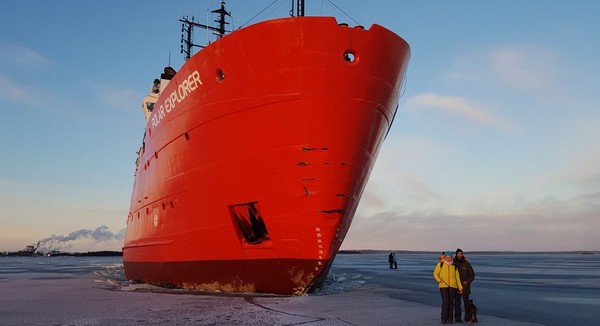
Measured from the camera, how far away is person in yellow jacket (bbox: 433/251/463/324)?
22.5 ft

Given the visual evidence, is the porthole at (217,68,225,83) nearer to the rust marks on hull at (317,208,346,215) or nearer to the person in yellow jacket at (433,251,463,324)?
the rust marks on hull at (317,208,346,215)

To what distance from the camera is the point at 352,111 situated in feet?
28.6

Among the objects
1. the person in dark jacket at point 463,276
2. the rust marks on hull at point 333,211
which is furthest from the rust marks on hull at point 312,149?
the person in dark jacket at point 463,276

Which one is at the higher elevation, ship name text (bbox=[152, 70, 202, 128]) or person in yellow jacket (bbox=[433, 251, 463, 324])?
ship name text (bbox=[152, 70, 202, 128])

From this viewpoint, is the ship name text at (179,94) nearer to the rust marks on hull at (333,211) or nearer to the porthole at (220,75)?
the porthole at (220,75)

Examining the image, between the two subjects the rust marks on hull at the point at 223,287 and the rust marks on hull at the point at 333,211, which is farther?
the rust marks on hull at the point at 223,287

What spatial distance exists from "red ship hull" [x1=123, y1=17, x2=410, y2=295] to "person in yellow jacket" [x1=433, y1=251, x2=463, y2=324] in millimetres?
2244

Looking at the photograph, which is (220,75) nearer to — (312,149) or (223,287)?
(312,149)

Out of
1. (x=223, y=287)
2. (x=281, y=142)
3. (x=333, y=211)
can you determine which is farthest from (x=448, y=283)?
(x=223, y=287)

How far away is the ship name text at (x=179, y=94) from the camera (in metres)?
10.1

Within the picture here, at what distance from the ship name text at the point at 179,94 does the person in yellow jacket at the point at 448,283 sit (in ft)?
20.3

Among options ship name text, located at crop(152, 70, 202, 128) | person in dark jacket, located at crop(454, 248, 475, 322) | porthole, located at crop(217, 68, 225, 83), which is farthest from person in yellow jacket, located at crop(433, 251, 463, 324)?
ship name text, located at crop(152, 70, 202, 128)

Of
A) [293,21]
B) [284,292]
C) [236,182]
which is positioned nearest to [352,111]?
[293,21]

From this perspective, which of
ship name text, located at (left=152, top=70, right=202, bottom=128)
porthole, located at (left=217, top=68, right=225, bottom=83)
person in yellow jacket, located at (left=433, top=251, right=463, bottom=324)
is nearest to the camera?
person in yellow jacket, located at (left=433, top=251, right=463, bottom=324)
